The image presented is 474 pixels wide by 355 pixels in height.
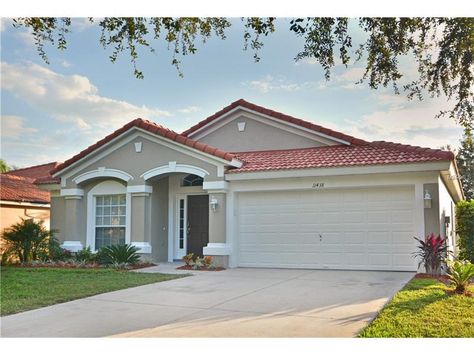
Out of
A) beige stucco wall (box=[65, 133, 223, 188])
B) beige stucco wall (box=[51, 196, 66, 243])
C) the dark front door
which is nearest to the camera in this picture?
beige stucco wall (box=[65, 133, 223, 188])

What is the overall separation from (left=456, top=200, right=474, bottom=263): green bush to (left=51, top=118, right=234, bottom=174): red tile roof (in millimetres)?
7812

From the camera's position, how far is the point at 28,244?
15.8 m

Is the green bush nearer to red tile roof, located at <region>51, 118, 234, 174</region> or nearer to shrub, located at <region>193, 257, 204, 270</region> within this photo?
red tile roof, located at <region>51, 118, 234, 174</region>

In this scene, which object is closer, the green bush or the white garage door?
the white garage door

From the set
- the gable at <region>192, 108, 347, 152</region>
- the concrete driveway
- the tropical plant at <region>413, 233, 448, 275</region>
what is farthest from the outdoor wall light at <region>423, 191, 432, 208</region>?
the gable at <region>192, 108, 347, 152</region>

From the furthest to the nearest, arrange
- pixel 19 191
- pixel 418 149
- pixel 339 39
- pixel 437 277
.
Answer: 1. pixel 19 191
2. pixel 418 149
3. pixel 437 277
4. pixel 339 39

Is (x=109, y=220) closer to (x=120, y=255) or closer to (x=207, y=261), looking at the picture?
(x=120, y=255)

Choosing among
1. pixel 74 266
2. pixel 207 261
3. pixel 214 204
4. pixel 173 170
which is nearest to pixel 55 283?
pixel 74 266

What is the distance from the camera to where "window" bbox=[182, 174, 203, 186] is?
15.6 metres

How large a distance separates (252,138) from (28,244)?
784 centimetres
